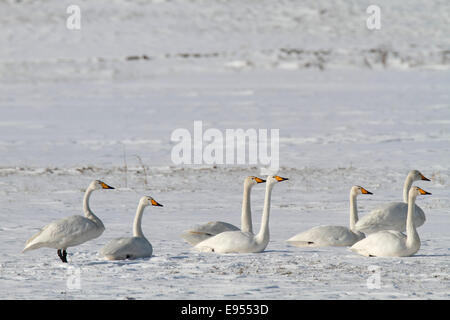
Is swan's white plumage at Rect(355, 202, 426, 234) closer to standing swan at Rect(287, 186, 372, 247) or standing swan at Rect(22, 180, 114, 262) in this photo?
standing swan at Rect(287, 186, 372, 247)

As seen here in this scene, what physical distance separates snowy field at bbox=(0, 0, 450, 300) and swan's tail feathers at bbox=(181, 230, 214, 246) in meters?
0.15

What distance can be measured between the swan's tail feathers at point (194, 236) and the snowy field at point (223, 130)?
0.15 m

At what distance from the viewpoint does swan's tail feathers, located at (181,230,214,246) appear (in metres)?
9.72

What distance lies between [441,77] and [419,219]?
29613 mm

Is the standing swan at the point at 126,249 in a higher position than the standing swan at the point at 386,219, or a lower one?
lower

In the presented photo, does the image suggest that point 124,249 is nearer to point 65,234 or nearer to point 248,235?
point 65,234

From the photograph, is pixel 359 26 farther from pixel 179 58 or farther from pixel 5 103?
pixel 5 103

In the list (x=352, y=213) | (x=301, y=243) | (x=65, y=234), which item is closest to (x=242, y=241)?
(x=301, y=243)

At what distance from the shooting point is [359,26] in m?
66.8

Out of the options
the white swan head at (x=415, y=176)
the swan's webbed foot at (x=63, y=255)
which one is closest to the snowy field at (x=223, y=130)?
the swan's webbed foot at (x=63, y=255)

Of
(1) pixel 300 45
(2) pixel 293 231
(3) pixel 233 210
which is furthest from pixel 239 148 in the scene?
(1) pixel 300 45

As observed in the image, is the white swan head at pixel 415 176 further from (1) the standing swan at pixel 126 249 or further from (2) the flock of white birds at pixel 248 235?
(1) the standing swan at pixel 126 249

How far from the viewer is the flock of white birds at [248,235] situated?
8.78 m

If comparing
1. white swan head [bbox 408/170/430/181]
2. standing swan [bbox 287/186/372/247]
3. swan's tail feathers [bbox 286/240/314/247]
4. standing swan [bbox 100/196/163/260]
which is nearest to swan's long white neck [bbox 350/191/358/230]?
standing swan [bbox 287/186/372/247]
